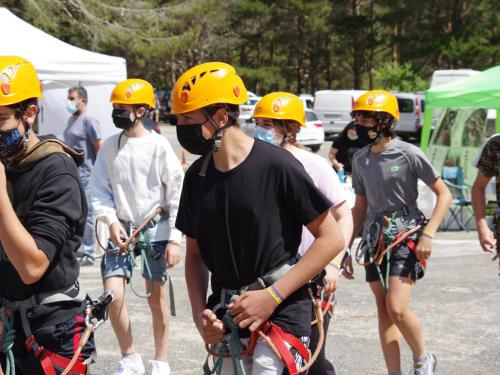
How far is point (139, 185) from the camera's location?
221 inches

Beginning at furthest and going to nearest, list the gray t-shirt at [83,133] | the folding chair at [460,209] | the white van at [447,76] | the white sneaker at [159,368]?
the white van at [447,76]
the folding chair at [460,209]
the gray t-shirt at [83,133]
the white sneaker at [159,368]

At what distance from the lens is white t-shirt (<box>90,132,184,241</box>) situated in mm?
5617

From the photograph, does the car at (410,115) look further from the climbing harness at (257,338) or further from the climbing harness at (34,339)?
the climbing harness at (34,339)

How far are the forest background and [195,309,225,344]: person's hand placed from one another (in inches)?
995

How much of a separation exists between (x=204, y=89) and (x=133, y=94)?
2718 mm

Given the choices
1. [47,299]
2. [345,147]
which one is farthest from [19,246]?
[345,147]

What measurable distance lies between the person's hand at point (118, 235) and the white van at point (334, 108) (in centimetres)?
2835

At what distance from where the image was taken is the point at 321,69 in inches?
2559

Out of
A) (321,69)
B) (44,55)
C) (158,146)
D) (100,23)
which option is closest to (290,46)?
(321,69)

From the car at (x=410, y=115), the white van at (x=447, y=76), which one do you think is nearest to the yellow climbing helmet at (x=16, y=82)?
the white van at (x=447, y=76)

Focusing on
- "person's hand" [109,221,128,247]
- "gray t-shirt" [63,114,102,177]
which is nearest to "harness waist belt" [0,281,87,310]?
"person's hand" [109,221,128,247]

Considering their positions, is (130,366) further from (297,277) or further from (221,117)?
(221,117)

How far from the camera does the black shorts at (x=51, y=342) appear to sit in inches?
127

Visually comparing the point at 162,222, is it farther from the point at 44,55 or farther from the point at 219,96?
the point at 44,55
